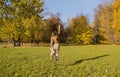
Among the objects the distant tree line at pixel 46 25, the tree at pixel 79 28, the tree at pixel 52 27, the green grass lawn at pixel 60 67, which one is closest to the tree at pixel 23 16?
the distant tree line at pixel 46 25

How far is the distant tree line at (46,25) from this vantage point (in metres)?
53.9

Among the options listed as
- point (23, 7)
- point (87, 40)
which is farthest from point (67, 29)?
point (23, 7)

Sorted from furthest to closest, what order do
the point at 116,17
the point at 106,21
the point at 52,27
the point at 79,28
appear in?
the point at 52,27
the point at 79,28
the point at 106,21
the point at 116,17

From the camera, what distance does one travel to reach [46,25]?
8212 centimetres

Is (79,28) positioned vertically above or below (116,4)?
below

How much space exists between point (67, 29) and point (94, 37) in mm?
10734

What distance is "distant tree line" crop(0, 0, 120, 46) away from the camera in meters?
53.9

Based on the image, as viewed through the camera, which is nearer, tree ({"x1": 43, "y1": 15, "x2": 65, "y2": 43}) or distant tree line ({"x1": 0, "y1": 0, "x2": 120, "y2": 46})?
distant tree line ({"x1": 0, "y1": 0, "x2": 120, "y2": 46})

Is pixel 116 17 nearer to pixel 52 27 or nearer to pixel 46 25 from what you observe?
pixel 46 25

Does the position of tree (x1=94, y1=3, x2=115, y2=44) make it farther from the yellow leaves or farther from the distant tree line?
the yellow leaves

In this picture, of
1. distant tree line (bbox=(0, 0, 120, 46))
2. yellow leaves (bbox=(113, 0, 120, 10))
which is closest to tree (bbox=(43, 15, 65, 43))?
distant tree line (bbox=(0, 0, 120, 46))

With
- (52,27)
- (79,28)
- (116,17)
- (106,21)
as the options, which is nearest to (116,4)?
(116,17)

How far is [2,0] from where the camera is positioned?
4369 centimetres

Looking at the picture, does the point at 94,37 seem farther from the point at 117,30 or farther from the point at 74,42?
the point at 117,30
